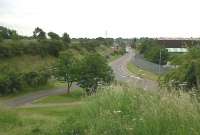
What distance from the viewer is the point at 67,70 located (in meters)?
59.8

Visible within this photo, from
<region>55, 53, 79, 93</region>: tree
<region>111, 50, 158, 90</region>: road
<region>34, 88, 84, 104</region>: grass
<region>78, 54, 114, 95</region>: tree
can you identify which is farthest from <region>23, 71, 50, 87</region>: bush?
<region>111, 50, 158, 90</region>: road

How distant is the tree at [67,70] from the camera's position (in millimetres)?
58737

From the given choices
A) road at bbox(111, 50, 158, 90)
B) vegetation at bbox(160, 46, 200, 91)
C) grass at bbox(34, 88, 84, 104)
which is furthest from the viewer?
grass at bbox(34, 88, 84, 104)

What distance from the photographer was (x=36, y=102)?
48.7 m

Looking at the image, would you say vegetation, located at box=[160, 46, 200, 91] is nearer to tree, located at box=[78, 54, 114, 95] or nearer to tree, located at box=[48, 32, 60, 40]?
tree, located at box=[78, 54, 114, 95]

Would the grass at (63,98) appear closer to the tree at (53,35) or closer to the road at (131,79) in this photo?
the road at (131,79)

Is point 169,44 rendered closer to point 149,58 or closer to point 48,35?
point 149,58

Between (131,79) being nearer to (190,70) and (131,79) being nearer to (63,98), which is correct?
(190,70)

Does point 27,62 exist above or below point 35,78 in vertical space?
above

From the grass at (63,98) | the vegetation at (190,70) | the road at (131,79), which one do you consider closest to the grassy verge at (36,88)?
the grass at (63,98)

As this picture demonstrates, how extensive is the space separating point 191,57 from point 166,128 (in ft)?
74.0

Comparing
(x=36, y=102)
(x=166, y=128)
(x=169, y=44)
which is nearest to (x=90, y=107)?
(x=166, y=128)

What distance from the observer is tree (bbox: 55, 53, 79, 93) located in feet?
193

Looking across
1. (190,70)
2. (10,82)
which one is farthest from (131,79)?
(10,82)
